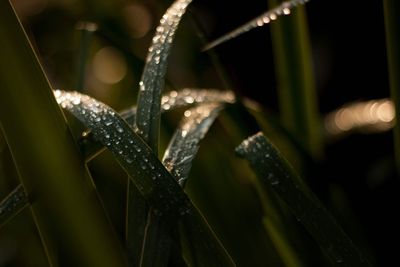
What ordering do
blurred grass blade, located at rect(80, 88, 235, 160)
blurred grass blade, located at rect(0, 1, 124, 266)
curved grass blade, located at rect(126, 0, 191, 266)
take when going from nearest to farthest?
blurred grass blade, located at rect(0, 1, 124, 266), curved grass blade, located at rect(126, 0, 191, 266), blurred grass blade, located at rect(80, 88, 235, 160)

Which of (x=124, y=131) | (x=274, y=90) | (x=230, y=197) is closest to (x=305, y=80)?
(x=230, y=197)

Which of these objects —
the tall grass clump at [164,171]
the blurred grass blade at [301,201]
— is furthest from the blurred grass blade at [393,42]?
the blurred grass blade at [301,201]

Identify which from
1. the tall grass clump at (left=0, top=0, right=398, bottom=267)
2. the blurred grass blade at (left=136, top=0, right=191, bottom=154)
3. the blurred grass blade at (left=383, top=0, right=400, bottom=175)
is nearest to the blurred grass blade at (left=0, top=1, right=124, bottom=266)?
the tall grass clump at (left=0, top=0, right=398, bottom=267)

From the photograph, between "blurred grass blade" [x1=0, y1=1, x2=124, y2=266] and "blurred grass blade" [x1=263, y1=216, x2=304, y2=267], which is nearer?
"blurred grass blade" [x1=0, y1=1, x2=124, y2=266]

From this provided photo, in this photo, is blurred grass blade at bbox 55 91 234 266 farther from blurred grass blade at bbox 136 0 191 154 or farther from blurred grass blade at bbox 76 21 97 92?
blurred grass blade at bbox 76 21 97 92

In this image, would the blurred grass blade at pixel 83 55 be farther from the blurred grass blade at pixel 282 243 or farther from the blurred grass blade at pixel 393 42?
the blurred grass blade at pixel 393 42

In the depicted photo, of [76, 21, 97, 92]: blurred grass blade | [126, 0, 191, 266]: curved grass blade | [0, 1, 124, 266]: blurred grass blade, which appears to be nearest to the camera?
[0, 1, 124, 266]: blurred grass blade
